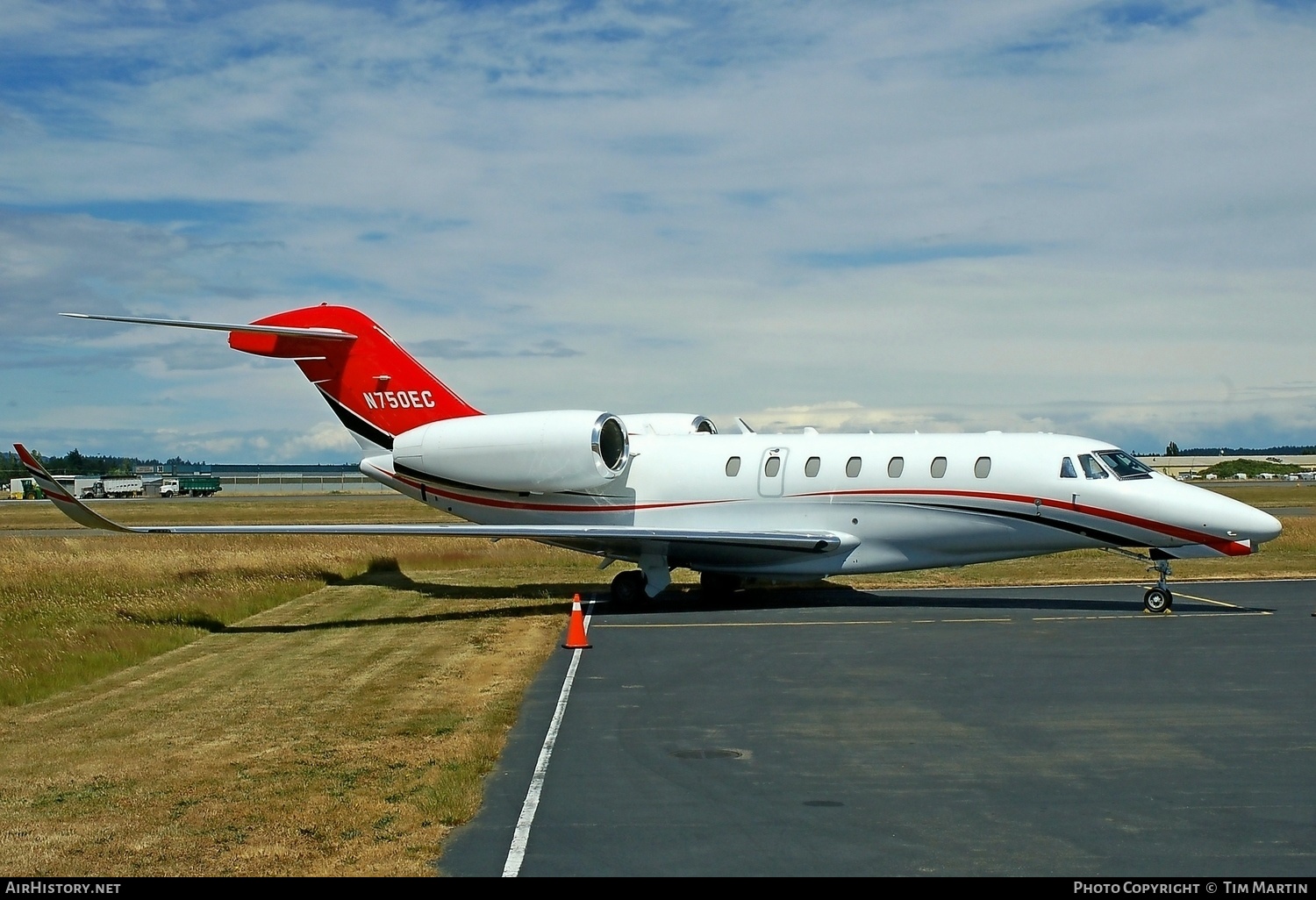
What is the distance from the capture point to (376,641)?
60.1 feet

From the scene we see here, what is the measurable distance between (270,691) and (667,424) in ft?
44.7

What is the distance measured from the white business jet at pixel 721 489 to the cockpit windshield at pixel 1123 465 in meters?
0.03

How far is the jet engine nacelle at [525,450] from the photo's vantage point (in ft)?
76.7

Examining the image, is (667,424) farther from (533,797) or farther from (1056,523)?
(533,797)

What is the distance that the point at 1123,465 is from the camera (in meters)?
20.5

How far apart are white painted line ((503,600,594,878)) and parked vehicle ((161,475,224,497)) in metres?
90.6

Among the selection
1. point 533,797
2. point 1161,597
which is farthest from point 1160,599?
point 533,797

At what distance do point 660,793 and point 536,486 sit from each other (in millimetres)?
15030

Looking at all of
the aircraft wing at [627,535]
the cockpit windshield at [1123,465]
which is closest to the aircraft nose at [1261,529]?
the cockpit windshield at [1123,465]

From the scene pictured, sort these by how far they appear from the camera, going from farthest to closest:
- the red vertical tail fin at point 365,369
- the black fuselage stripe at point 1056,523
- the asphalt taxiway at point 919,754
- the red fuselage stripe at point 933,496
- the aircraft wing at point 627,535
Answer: the red vertical tail fin at point 365,369
the aircraft wing at point 627,535
the black fuselage stripe at point 1056,523
the red fuselage stripe at point 933,496
the asphalt taxiway at point 919,754

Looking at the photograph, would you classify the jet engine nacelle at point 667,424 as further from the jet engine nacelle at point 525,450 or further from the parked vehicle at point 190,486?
the parked vehicle at point 190,486

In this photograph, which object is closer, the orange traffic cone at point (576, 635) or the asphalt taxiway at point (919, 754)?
the asphalt taxiway at point (919, 754)

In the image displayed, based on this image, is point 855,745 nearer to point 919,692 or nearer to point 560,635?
Result: point 919,692
